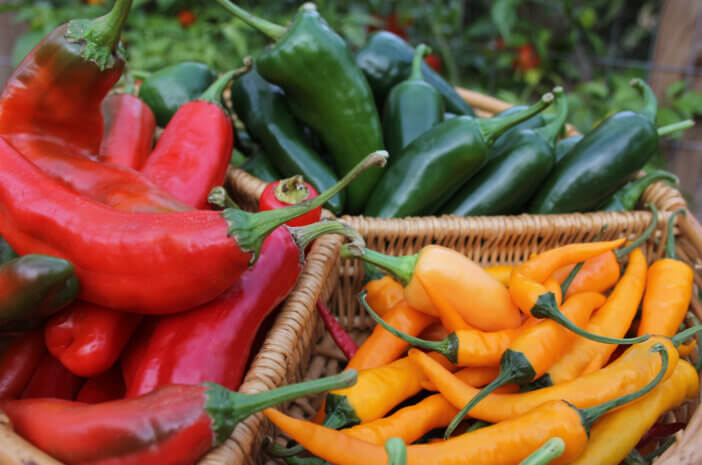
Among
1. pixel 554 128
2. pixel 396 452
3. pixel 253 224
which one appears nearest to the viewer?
pixel 396 452

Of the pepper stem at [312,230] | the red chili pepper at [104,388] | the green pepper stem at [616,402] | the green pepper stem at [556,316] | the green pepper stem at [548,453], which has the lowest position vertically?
the red chili pepper at [104,388]

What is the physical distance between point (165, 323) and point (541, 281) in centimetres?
60

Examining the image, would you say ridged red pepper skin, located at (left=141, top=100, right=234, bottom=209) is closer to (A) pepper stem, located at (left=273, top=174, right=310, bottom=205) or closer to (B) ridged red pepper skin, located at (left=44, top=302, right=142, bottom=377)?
(A) pepper stem, located at (left=273, top=174, right=310, bottom=205)

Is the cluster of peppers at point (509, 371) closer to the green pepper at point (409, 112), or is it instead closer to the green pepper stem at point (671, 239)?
the green pepper stem at point (671, 239)

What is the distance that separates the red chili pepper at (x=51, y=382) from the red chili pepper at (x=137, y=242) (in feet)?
0.43

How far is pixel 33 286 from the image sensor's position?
2.16 ft

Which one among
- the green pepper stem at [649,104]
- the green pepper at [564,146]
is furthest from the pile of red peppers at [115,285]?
the green pepper stem at [649,104]

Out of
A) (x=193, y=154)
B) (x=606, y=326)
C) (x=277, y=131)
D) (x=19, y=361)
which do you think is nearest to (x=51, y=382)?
(x=19, y=361)

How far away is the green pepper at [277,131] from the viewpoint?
1.28 meters

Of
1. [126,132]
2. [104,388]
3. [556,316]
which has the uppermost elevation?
[126,132]

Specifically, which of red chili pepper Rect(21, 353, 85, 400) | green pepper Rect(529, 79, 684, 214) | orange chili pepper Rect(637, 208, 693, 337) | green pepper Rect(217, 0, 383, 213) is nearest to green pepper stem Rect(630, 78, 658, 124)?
green pepper Rect(529, 79, 684, 214)

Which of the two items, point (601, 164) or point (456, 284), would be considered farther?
point (601, 164)

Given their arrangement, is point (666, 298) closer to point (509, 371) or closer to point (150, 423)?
point (509, 371)

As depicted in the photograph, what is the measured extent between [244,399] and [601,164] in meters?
0.94
